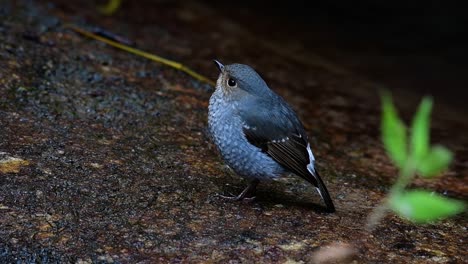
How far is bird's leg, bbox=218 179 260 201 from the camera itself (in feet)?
15.0

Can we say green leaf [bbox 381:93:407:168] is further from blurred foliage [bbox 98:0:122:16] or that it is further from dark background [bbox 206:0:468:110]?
dark background [bbox 206:0:468:110]

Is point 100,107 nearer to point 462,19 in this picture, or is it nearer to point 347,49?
point 347,49

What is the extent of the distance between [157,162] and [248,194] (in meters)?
0.73

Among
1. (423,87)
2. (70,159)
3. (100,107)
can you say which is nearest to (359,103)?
(423,87)

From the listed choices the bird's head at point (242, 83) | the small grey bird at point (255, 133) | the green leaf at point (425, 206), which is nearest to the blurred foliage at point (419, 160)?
the green leaf at point (425, 206)

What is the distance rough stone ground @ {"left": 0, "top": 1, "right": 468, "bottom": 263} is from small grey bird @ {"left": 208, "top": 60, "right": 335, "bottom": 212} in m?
0.24

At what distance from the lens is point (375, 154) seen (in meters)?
6.22

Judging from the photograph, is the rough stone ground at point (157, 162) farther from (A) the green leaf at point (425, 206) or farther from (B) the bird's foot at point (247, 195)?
(A) the green leaf at point (425, 206)

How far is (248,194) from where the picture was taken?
15.6ft

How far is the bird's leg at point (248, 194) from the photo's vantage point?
4.59 metres

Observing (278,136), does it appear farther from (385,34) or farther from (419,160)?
(385,34)

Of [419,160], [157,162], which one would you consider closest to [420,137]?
[419,160]

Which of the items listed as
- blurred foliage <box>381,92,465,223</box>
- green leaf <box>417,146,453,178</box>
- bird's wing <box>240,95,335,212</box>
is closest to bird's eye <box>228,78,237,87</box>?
bird's wing <box>240,95,335,212</box>

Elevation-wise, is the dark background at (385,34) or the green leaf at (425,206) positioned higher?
the dark background at (385,34)
